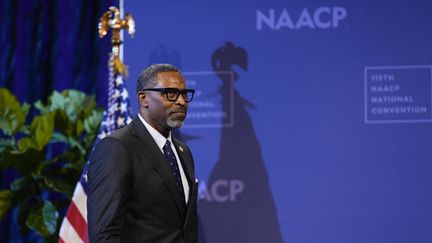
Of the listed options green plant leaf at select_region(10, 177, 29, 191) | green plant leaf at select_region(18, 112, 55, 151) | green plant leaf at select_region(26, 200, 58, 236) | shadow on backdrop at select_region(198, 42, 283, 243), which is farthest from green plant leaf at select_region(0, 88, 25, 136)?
shadow on backdrop at select_region(198, 42, 283, 243)

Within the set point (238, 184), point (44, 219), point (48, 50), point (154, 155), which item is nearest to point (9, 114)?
point (44, 219)

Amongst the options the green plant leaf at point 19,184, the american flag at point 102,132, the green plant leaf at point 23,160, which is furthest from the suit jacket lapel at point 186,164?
the green plant leaf at point 19,184

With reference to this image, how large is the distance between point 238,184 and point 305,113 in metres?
0.53

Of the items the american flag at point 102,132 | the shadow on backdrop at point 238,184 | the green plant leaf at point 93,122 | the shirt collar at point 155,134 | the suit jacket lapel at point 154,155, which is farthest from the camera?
the green plant leaf at point 93,122

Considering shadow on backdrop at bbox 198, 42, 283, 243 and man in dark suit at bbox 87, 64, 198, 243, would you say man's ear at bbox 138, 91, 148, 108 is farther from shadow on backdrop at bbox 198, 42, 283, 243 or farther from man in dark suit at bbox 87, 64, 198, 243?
shadow on backdrop at bbox 198, 42, 283, 243

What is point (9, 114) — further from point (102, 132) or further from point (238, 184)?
point (238, 184)

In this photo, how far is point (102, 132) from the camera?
Answer: 4.49m

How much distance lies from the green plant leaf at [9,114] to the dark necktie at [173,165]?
7.24ft

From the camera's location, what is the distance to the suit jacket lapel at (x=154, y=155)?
2771 millimetres

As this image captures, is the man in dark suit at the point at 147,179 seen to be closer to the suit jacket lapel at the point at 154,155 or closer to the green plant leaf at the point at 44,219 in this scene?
the suit jacket lapel at the point at 154,155

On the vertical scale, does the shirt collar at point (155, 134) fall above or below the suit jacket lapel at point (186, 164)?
above

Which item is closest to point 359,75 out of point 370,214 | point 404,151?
point 404,151

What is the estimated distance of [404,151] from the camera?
443 cm

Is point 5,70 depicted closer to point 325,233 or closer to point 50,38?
point 50,38
